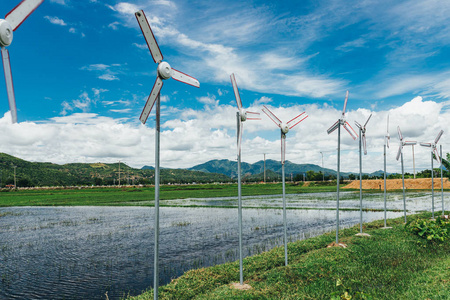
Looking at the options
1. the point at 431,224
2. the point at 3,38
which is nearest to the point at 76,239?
the point at 3,38

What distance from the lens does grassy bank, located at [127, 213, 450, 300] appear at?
11156 millimetres

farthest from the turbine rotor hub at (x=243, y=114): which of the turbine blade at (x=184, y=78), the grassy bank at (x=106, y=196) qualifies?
the grassy bank at (x=106, y=196)

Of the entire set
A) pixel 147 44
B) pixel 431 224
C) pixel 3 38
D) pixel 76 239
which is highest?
pixel 147 44

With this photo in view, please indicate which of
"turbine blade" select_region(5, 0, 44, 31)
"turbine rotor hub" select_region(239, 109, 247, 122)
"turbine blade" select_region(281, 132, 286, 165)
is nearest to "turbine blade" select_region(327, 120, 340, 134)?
"turbine blade" select_region(281, 132, 286, 165)

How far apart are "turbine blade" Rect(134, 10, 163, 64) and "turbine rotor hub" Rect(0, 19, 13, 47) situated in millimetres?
3516

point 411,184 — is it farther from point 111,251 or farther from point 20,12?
point 20,12

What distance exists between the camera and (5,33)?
20.5 feet

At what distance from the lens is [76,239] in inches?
999

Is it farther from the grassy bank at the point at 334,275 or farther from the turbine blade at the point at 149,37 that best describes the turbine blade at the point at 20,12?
the grassy bank at the point at 334,275

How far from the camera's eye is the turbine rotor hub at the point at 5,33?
619cm

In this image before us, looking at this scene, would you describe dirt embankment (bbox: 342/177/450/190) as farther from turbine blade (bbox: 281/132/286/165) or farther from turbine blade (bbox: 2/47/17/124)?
turbine blade (bbox: 2/47/17/124)

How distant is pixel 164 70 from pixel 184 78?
1122 mm

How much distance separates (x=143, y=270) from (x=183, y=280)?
4.59m

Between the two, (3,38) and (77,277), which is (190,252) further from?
(3,38)
